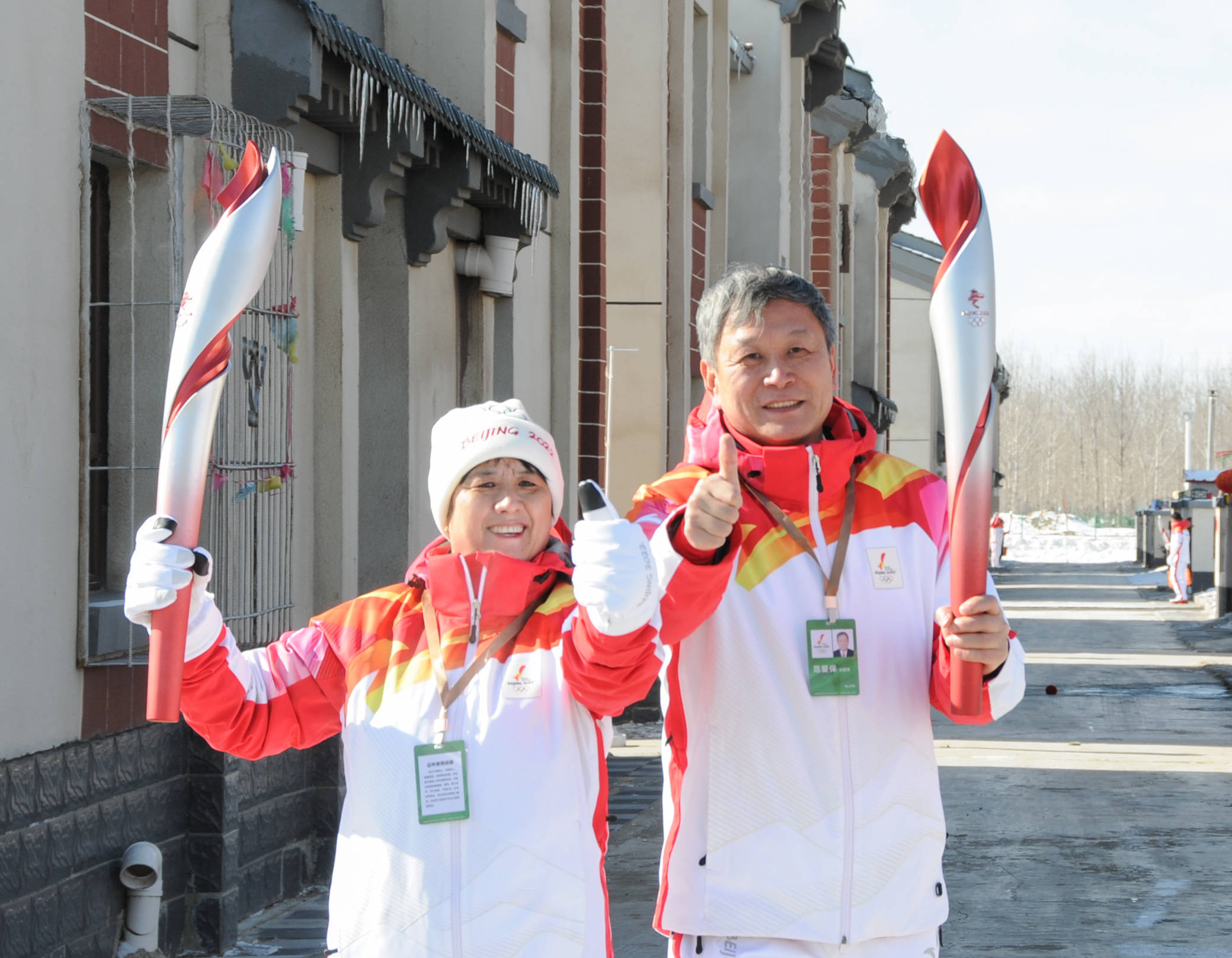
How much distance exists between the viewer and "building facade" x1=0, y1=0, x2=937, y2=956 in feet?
17.9

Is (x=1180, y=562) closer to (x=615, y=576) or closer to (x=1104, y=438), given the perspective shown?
(x=615, y=576)

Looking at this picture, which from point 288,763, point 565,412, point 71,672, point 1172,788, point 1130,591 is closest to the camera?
point 71,672

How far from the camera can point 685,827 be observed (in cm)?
318

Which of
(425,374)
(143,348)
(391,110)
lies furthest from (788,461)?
(425,374)

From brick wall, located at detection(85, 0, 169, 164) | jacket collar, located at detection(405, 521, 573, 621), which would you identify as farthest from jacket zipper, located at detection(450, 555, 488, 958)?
brick wall, located at detection(85, 0, 169, 164)

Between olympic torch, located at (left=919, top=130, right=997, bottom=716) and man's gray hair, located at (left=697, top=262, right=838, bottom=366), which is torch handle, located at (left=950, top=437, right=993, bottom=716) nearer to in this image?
olympic torch, located at (left=919, top=130, right=997, bottom=716)

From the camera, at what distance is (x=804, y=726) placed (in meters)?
3.13

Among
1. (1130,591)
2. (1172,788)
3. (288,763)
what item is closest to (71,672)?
(288,763)

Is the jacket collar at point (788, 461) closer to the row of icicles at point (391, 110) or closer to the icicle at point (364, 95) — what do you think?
the row of icicles at point (391, 110)

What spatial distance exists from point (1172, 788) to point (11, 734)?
24.1 feet

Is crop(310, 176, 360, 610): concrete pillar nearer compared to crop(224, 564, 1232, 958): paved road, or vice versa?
crop(224, 564, 1232, 958): paved road

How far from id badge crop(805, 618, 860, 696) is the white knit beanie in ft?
1.70

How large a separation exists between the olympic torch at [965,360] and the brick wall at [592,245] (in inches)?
351

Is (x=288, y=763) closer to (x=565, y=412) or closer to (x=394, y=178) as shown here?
(x=394, y=178)
